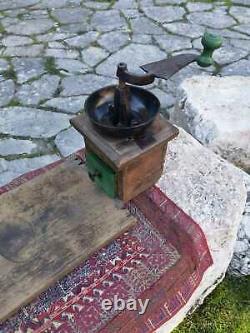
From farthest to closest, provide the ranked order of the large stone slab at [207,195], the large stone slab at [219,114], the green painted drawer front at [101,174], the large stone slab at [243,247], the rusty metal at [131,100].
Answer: the large stone slab at [219,114] → the large stone slab at [243,247] → the large stone slab at [207,195] → the green painted drawer front at [101,174] → the rusty metal at [131,100]

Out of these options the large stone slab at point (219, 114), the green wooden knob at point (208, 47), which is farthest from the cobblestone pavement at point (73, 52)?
the green wooden knob at point (208, 47)

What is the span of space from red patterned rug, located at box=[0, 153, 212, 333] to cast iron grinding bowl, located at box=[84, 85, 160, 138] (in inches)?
20.9

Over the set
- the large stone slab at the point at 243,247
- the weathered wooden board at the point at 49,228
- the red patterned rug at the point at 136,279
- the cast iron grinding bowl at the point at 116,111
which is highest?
the cast iron grinding bowl at the point at 116,111

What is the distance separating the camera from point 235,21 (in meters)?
5.79

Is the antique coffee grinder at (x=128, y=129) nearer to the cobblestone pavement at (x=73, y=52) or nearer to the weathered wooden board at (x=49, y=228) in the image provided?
the weathered wooden board at (x=49, y=228)

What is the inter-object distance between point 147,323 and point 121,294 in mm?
217

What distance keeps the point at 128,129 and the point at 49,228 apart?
727mm

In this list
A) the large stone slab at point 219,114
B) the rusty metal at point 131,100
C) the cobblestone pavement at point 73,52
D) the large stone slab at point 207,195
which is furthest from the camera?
the cobblestone pavement at point 73,52

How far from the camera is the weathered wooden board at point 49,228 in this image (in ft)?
7.07

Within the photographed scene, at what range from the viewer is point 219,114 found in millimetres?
3217

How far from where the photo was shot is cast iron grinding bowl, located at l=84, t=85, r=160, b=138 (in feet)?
7.08

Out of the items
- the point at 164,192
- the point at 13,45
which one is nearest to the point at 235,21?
the point at 13,45

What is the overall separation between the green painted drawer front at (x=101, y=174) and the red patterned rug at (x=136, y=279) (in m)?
0.20

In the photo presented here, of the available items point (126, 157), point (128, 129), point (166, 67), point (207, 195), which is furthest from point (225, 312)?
point (166, 67)
